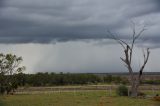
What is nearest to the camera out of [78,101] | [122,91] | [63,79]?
[78,101]

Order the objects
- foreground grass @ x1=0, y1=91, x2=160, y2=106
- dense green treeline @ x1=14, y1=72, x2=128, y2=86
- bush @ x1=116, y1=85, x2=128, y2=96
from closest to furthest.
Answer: foreground grass @ x1=0, y1=91, x2=160, y2=106, bush @ x1=116, y1=85, x2=128, y2=96, dense green treeline @ x1=14, y1=72, x2=128, y2=86

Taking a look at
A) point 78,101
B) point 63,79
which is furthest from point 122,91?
point 63,79

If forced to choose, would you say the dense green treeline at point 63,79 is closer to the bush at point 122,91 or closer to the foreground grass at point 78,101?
the bush at point 122,91

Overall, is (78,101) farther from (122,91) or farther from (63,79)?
(63,79)

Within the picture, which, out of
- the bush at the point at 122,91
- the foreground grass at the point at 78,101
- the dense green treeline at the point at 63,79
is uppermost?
the dense green treeline at the point at 63,79

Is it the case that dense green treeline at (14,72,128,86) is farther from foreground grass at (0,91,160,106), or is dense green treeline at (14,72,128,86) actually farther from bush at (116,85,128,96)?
foreground grass at (0,91,160,106)

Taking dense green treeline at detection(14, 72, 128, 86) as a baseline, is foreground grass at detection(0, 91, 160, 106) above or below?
below

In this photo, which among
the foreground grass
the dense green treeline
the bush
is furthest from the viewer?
the dense green treeline

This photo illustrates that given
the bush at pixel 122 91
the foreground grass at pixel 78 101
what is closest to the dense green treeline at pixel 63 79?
the bush at pixel 122 91

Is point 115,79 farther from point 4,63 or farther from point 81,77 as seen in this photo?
point 4,63

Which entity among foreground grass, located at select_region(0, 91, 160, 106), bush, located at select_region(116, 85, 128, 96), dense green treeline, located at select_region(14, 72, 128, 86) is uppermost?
dense green treeline, located at select_region(14, 72, 128, 86)

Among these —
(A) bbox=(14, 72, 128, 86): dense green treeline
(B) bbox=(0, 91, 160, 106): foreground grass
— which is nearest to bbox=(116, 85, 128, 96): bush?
(B) bbox=(0, 91, 160, 106): foreground grass

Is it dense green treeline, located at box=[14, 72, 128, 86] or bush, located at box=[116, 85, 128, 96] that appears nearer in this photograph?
bush, located at box=[116, 85, 128, 96]

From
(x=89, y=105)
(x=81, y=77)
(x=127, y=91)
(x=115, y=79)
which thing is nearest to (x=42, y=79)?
(x=81, y=77)
